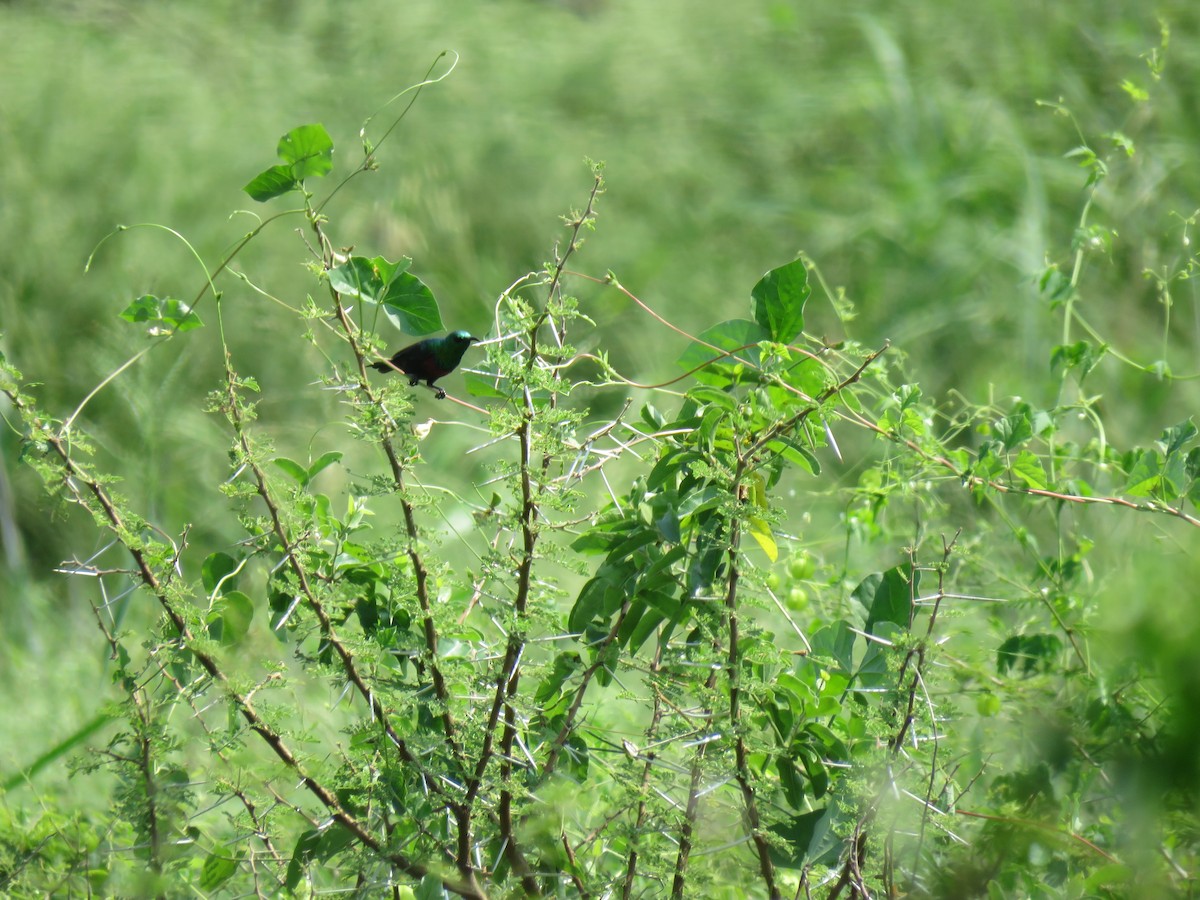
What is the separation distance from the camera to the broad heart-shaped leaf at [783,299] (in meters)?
0.79

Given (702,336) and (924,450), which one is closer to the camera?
(702,336)

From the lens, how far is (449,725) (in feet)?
2.61

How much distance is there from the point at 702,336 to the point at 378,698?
312mm

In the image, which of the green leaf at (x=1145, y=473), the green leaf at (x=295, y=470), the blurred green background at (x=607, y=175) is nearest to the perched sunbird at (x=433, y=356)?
the green leaf at (x=295, y=470)

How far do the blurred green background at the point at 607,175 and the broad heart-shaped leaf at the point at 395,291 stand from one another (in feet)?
4.83

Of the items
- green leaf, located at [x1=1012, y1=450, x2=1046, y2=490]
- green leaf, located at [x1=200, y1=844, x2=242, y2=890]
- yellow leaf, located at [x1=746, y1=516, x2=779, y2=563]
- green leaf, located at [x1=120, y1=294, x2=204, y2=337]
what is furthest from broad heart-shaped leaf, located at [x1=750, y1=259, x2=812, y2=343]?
green leaf, located at [x1=200, y1=844, x2=242, y2=890]

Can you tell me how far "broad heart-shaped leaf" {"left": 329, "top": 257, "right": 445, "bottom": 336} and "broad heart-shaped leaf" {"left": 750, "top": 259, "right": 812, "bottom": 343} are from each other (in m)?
0.20

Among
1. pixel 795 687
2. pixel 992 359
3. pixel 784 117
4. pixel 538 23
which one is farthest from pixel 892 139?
pixel 795 687

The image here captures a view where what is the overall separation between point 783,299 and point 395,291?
0.24 meters

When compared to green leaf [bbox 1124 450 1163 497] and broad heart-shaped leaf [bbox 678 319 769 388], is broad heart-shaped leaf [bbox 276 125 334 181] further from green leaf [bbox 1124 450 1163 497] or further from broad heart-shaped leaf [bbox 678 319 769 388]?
green leaf [bbox 1124 450 1163 497]

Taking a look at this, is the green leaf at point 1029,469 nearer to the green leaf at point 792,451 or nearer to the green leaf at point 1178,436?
the green leaf at point 1178,436

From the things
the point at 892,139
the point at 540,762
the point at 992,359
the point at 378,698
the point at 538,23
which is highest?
the point at 378,698

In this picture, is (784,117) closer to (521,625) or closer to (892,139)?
(892,139)

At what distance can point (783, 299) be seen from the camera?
0.80 metres
